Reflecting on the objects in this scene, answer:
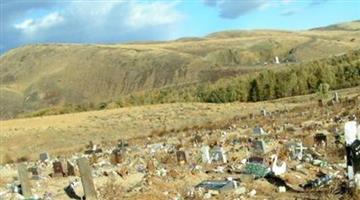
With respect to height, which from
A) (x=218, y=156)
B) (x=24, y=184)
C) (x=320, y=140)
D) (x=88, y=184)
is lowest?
(x=320, y=140)

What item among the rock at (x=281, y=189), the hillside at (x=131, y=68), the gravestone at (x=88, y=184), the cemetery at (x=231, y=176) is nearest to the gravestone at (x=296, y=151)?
the cemetery at (x=231, y=176)

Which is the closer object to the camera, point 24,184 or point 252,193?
point 252,193

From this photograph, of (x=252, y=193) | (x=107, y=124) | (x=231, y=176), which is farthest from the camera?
(x=107, y=124)

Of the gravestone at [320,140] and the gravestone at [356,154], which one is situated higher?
the gravestone at [356,154]

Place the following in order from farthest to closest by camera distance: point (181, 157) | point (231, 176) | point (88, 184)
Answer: point (181, 157) → point (231, 176) → point (88, 184)

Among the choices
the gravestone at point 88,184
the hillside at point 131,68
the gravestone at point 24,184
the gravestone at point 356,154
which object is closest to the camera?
the gravestone at point 356,154

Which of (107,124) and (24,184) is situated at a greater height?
(24,184)

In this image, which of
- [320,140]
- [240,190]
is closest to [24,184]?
[240,190]

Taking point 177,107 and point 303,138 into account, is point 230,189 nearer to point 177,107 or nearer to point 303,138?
point 303,138

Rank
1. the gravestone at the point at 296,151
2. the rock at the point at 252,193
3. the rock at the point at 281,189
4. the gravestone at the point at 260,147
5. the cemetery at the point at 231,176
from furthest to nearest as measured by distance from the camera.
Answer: the gravestone at the point at 260,147
the gravestone at the point at 296,151
the rock at the point at 281,189
the rock at the point at 252,193
the cemetery at the point at 231,176

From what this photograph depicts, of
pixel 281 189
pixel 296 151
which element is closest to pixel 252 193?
pixel 281 189

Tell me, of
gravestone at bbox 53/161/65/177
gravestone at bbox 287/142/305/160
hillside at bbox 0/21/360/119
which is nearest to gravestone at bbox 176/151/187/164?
gravestone at bbox 287/142/305/160

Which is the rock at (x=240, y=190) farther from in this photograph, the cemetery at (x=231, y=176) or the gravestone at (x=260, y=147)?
the gravestone at (x=260, y=147)

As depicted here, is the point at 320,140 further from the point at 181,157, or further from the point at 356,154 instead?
the point at 356,154
